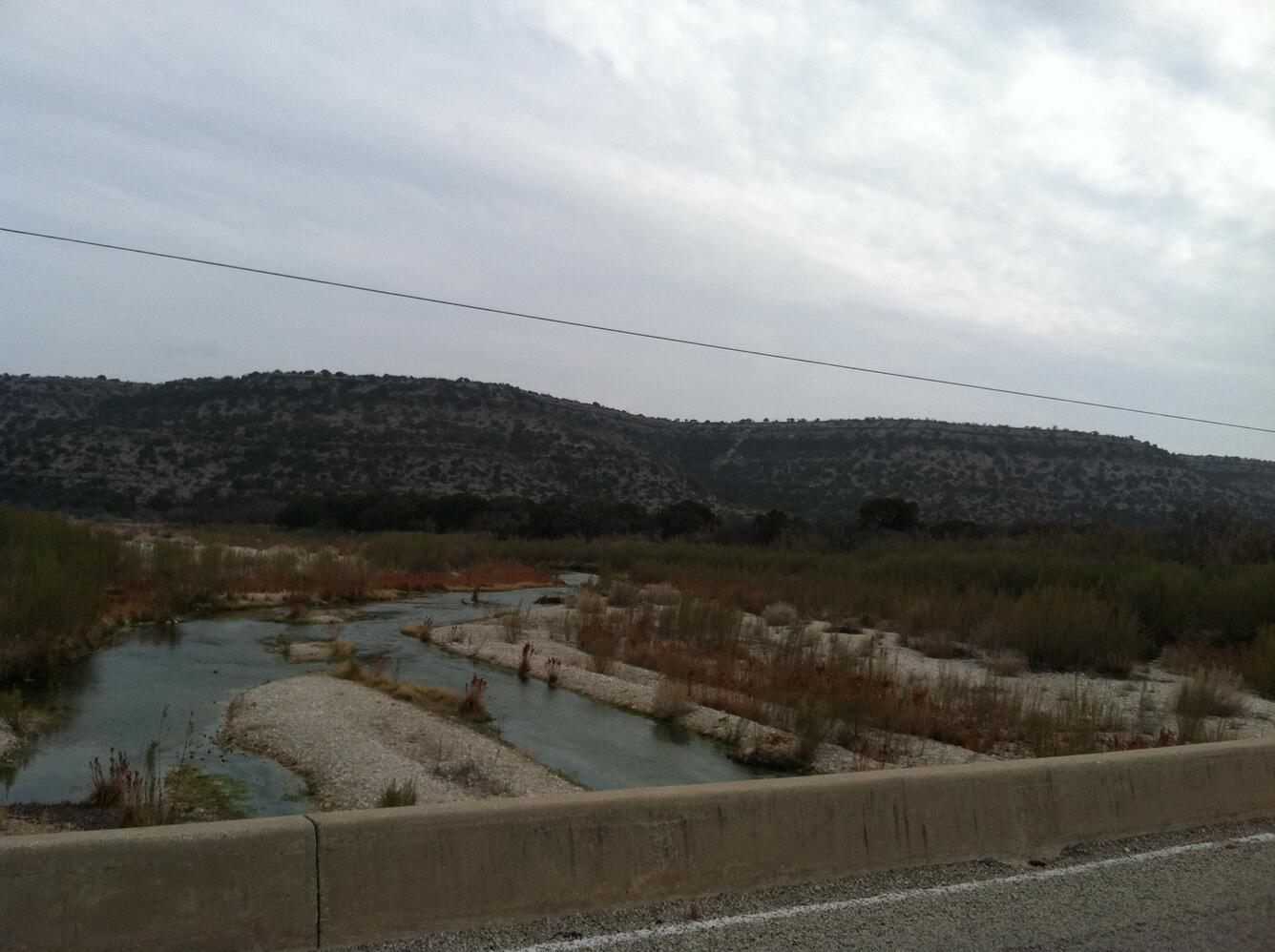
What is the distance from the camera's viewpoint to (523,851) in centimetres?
631

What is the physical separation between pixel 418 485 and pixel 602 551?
30.6 meters

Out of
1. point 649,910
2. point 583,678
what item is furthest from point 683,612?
point 649,910

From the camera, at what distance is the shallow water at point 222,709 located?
12234mm

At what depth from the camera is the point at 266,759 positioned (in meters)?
13.1

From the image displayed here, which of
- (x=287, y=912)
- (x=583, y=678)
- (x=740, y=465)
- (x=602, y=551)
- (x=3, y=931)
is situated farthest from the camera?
(x=740, y=465)

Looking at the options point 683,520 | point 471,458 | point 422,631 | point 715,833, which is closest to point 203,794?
point 715,833

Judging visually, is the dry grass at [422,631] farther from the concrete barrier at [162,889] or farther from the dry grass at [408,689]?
the concrete barrier at [162,889]

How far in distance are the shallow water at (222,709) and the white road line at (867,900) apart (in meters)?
5.64

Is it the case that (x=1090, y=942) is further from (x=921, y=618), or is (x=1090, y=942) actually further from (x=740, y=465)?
(x=740, y=465)

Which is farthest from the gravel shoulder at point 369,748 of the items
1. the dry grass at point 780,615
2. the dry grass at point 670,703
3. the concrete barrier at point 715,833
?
the dry grass at point 780,615

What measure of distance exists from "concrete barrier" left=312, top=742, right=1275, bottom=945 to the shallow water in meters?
5.18

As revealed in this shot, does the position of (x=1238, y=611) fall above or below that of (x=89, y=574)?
above

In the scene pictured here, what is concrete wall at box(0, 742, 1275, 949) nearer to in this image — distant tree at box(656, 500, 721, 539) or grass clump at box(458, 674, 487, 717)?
grass clump at box(458, 674, 487, 717)

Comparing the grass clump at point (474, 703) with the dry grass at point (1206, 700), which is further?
the grass clump at point (474, 703)
